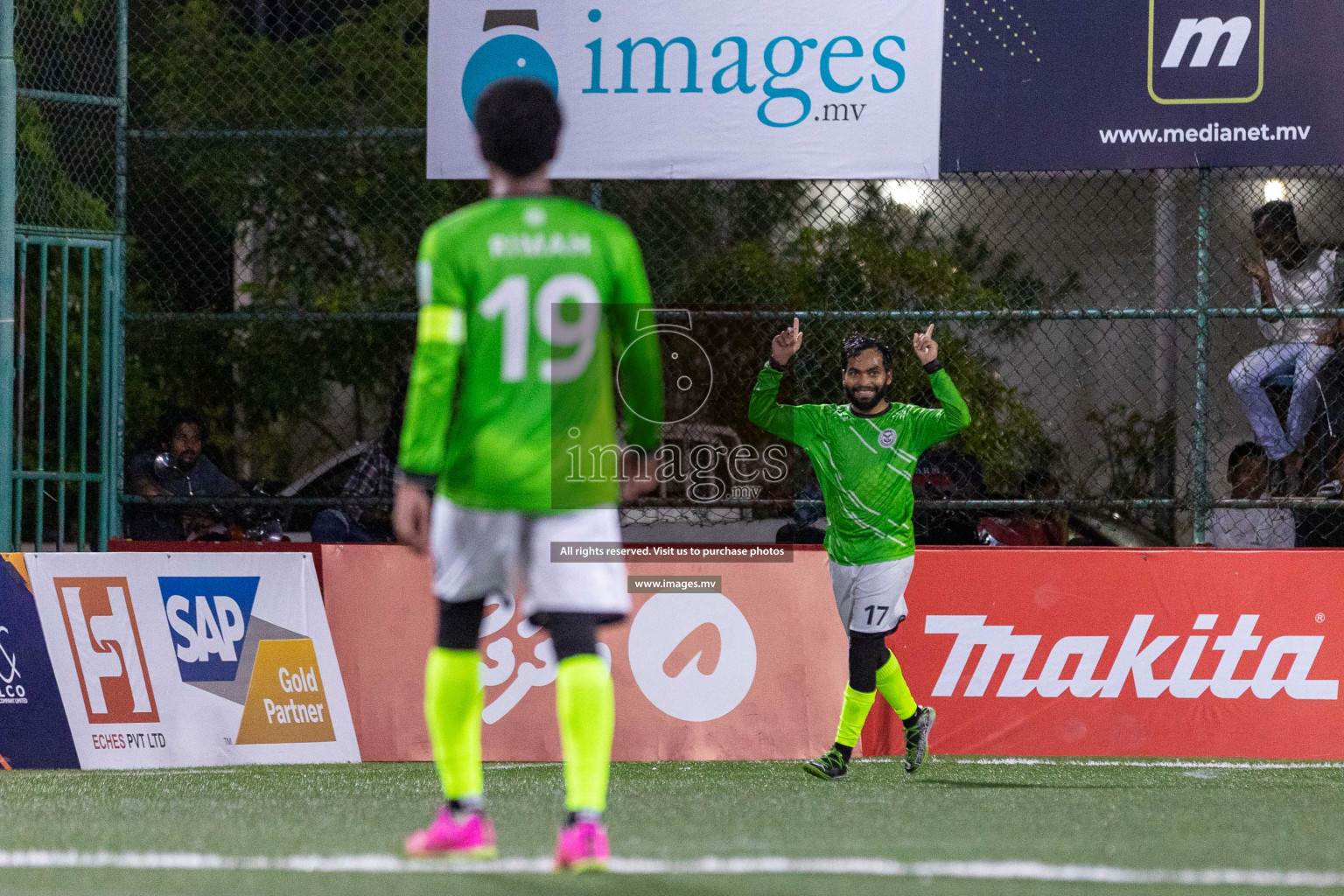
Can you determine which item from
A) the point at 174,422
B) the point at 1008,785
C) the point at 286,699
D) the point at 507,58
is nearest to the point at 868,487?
the point at 1008,785

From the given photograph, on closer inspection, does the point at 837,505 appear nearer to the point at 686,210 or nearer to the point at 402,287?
the point at 686,210

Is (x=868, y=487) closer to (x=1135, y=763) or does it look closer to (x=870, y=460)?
(x=870, y=460)

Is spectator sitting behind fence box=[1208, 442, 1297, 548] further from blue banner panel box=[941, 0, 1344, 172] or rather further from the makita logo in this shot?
blue banner panel box=[941, 0, 1344, 172]

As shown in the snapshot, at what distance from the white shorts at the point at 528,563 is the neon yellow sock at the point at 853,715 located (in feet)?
12.3

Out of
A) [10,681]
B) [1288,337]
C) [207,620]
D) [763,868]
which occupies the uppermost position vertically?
[1288,337]

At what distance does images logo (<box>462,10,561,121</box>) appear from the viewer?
937 centimetres

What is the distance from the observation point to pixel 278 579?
8.73m

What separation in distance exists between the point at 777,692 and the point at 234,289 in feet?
13.5

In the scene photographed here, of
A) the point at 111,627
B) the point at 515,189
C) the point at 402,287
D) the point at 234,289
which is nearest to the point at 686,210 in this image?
the point at 402,287

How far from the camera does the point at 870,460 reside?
808 cm

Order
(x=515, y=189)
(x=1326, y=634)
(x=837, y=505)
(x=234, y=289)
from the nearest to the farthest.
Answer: (x=515, y=189) < (x=837, y=505) < (x=1326, y=634) < (x=234, y=289)

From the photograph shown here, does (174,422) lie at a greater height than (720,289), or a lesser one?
lesser

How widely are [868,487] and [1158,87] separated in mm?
2895

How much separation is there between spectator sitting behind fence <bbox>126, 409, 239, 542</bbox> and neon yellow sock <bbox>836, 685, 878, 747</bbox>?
12.5ft
